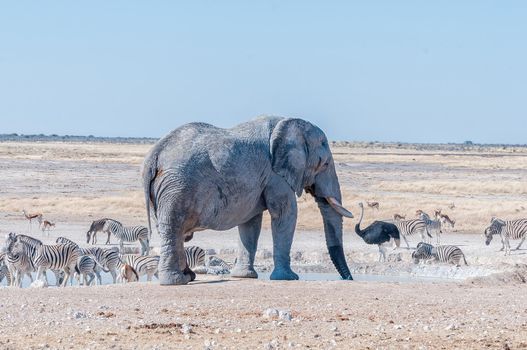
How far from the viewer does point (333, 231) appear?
16.8 m

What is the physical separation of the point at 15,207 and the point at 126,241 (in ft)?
33.3

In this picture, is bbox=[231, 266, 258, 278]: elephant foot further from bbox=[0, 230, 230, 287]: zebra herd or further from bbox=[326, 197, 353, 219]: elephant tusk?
bbox=[0, 230, 230, 287]: zebra herd

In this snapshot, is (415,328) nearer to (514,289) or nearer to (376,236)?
(514,289)

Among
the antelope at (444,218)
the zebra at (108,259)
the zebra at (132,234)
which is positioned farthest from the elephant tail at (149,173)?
the antelope at (444,218)

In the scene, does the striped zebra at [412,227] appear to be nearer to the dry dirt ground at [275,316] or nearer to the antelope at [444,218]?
the antelope at [444,218]

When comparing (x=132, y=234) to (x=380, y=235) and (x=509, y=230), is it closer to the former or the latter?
(x=380, y=235)

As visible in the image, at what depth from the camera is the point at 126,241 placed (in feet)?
85.0

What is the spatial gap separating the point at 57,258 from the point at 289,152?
5.56 meters

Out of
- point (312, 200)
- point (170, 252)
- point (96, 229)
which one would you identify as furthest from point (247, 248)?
point (312, 200)

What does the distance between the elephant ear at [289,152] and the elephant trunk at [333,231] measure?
867 millimetres

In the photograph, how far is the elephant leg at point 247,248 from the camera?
16.2 metres

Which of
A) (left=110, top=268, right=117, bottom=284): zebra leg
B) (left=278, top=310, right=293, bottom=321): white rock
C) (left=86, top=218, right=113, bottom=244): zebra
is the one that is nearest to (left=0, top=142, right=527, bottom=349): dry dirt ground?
(left=278, top=310, right=293, bottom=321): white rock

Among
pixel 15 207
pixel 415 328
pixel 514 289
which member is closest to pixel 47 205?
pixel 15 207

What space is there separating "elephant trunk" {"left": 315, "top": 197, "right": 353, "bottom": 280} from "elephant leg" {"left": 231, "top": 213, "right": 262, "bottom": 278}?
106 centimetres
